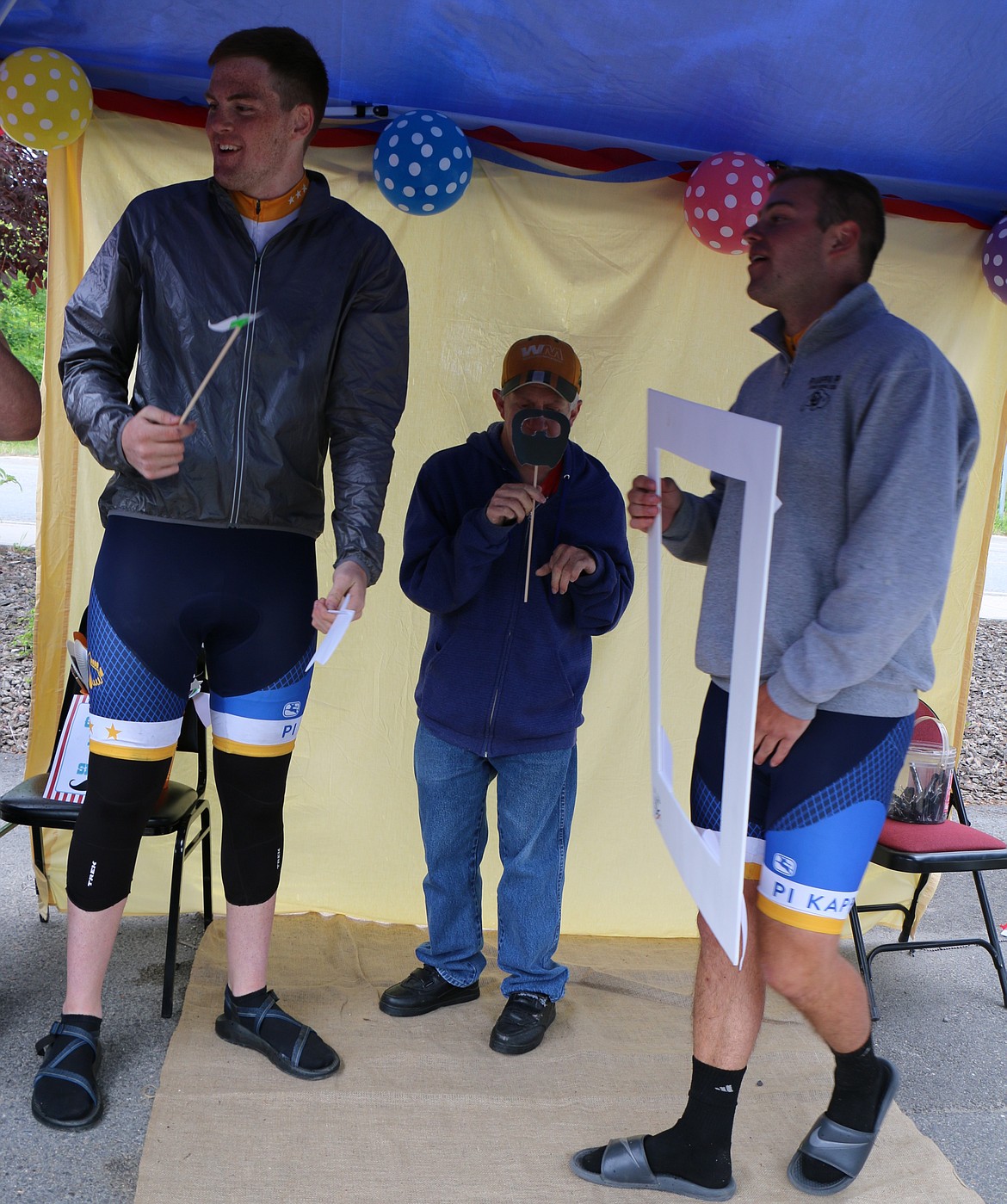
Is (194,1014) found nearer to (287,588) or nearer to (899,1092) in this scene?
(287,588)

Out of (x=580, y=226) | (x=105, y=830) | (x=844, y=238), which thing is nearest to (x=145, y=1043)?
(x=105, y=830)

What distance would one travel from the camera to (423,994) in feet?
9.41

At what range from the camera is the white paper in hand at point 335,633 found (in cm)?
202

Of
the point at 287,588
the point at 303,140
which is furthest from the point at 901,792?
the point at 303,140

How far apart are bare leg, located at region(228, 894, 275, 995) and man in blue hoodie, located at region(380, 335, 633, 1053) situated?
1.43 ft

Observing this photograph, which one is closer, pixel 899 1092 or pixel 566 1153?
pixel 566 1153

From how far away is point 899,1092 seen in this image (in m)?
2.72

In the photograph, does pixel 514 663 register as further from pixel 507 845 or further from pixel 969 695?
pixel 969 695

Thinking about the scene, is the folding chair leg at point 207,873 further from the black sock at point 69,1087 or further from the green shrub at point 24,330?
the green shrub at point 24,330

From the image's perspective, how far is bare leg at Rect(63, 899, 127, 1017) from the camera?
7.59 ft

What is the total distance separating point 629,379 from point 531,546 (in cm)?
88

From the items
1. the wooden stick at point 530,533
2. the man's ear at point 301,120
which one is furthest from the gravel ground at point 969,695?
the man's ear at point 301,120

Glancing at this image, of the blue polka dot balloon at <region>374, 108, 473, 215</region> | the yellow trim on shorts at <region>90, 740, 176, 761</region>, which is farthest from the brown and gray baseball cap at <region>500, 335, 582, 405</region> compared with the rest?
the yellow trim on shorts at <region>90, 740, 176, 761</region>

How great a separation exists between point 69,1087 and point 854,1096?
5.32 feet
